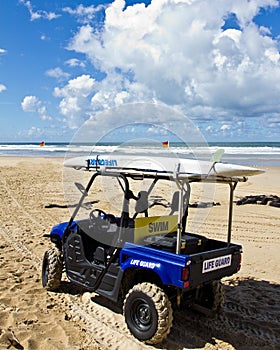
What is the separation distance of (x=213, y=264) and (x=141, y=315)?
3.09 feet

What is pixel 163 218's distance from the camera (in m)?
4.59

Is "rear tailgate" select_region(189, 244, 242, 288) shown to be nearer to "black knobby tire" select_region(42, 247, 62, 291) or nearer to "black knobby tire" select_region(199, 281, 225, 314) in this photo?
"black knobby tire" select_region(199, 281, 225, 314)

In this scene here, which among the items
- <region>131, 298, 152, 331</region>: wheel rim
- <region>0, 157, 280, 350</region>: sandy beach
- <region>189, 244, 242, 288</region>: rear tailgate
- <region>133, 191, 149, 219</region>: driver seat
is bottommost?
<region>0, 157, 280, 350</region>: sandy beach

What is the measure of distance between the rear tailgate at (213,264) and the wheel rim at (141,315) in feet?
1.93

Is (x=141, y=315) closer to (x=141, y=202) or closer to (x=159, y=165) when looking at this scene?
(x=141, y=202)

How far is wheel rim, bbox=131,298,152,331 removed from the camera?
161 inches

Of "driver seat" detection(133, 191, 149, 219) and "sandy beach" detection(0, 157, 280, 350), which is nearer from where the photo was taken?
"sandy beach" detection(0, 157, 280, 350)

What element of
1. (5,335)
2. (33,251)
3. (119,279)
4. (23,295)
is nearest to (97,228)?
(119,279)

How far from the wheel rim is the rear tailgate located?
0.59 metres

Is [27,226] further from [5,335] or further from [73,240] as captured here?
[5,335]

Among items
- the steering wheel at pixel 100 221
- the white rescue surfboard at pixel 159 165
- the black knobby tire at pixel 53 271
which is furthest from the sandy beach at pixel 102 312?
the white rescue surfboard at pixel 159 165

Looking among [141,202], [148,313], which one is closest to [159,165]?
[141,202]

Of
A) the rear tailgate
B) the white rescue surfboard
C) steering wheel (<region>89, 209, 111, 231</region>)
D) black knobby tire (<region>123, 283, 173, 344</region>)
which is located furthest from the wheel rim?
the white rescue surfboard

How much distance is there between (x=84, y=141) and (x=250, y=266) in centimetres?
376
